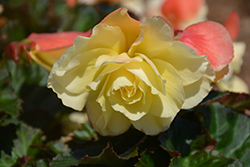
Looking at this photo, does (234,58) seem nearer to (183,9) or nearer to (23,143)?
(183,9)

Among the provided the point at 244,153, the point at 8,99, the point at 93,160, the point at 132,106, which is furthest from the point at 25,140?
the point at 244,153

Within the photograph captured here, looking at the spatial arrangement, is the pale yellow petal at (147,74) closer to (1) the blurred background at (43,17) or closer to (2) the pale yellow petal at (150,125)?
(2) the pale yellow petal at (150,125)

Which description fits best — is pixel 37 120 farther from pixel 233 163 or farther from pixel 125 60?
pixel 233 163

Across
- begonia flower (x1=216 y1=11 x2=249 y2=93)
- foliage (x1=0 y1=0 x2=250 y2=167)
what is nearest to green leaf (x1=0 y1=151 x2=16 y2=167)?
foliage (x1=0 y1=0 x2=250 y2=167)

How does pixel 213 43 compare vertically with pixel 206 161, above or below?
above

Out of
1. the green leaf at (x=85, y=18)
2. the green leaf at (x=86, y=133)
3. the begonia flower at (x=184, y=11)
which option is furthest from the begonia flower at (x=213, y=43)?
the begonia flower at (x=184, y=11)

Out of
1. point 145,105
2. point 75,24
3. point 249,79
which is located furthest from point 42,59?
point 249,79
